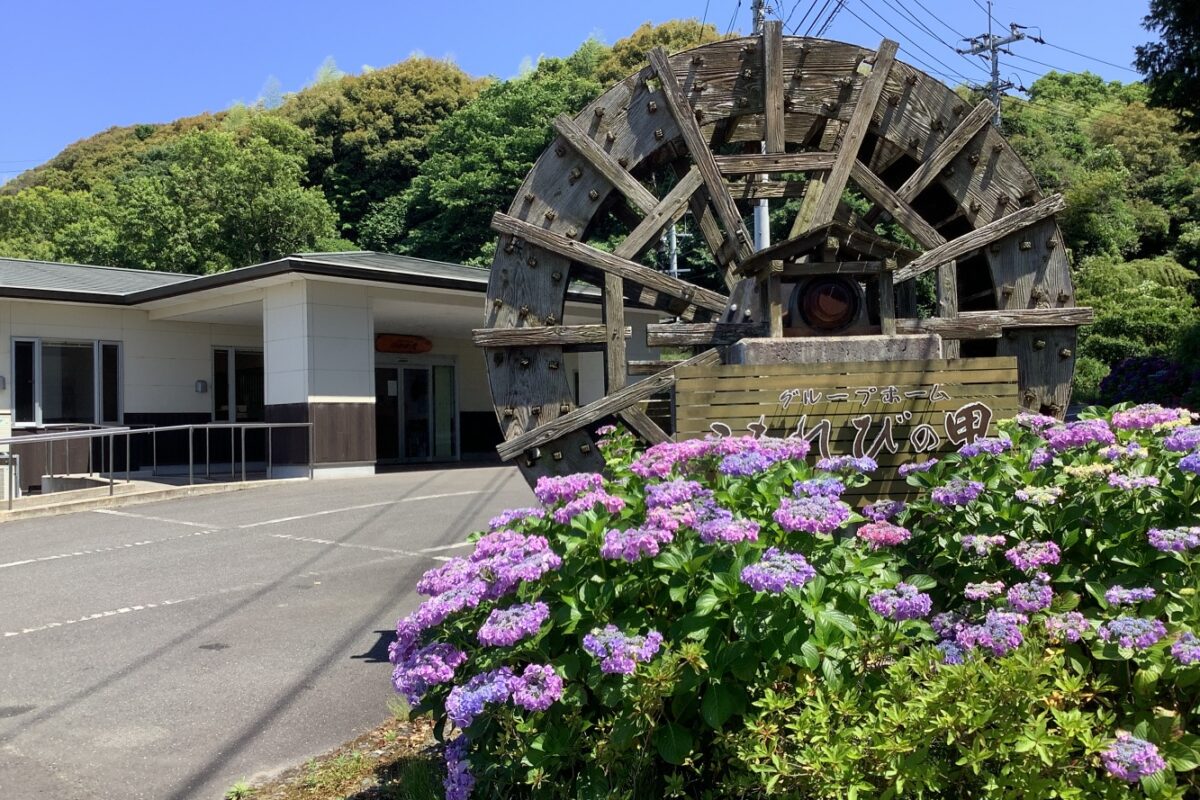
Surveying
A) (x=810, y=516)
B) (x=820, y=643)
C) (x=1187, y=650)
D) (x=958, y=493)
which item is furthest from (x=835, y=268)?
(x=1187, y=650)

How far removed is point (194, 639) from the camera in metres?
6.09

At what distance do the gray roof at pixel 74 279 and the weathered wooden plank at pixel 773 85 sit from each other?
46.4ft

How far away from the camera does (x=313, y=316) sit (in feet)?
52.4

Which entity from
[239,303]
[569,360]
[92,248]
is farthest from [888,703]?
[92,248]

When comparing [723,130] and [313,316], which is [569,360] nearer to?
[313,316]

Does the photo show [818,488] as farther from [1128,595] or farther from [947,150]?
[947,150]

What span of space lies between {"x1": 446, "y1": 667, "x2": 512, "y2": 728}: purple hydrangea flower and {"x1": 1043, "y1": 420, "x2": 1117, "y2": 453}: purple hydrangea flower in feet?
6.97

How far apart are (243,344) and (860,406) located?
58.1 ft

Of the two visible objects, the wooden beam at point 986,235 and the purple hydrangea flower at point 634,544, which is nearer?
the purple hydrangea flower at point 634,544

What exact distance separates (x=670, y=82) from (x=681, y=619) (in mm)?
4965

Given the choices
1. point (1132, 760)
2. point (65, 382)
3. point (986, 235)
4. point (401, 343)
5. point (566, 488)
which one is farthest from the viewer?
point (401, 343)

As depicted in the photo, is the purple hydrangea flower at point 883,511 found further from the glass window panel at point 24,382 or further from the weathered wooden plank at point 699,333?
the glass window panel at point 24,382

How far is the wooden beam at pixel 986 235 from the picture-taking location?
6410 mm

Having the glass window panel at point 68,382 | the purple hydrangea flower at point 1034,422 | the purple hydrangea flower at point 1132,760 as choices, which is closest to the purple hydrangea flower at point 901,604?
the purple hydrangea flower at point 1132,760
